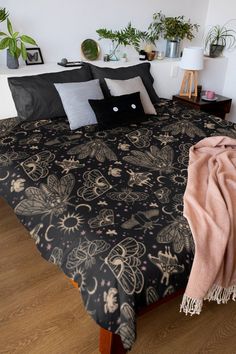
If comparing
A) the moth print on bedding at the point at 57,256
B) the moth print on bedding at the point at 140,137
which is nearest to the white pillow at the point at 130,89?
the moth print on bedding at the point at 140,137

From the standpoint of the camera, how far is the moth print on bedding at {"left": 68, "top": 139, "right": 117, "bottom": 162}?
192cm

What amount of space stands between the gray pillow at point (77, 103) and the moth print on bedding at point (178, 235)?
49.5 inches

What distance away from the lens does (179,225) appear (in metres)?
1.36

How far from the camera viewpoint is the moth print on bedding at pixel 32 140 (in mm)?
2076

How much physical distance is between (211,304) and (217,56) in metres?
2.97

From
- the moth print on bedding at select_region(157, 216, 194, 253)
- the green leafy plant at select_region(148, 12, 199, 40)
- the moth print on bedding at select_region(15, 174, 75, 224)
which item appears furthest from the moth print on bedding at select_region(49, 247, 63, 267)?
the green leafy plant at select_region(148, 12, 199, 40)

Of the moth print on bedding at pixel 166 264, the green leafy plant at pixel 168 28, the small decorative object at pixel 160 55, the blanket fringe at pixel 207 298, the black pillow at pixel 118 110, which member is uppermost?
the green leafy plant at pixel 168 28

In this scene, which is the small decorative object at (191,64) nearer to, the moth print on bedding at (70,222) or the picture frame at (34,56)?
the picture frame at (34,56)

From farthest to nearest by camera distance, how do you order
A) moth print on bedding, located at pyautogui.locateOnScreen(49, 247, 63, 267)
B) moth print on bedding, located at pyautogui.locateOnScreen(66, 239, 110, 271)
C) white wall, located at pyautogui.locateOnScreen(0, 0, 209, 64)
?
white wall, located at pyautogui.locateOnScreen(0, 0, 209, 64) < moth print on bedding, located at pyautogui.locateOnScreen(49, 247, 63, 267) < moth print on bedding, located at pyautogui.locateOnScreen(66, 239, 110, 271)

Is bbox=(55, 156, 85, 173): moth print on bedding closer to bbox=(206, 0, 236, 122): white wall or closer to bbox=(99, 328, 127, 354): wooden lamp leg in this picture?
bbox=(99, 328, 127, 354): wooden lamp leg

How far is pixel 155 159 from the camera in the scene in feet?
6.39

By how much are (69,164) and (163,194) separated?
60 cm

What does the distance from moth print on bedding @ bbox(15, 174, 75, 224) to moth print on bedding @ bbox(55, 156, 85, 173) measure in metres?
0.08

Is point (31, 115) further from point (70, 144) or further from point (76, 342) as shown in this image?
point (76, 342)
